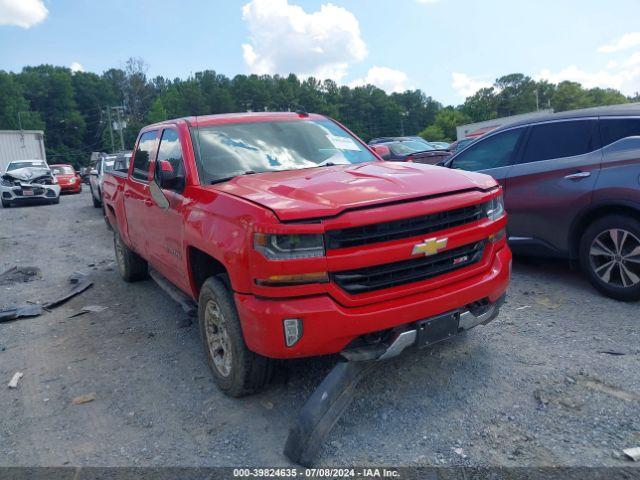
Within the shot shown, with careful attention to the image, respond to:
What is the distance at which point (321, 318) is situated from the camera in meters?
2.94

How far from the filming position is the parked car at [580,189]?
4758mm

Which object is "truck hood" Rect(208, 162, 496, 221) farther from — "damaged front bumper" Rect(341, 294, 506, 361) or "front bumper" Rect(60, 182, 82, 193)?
"front bumper" Rect(60, 182, 82, 193)

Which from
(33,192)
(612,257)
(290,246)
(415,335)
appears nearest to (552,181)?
(612,257)

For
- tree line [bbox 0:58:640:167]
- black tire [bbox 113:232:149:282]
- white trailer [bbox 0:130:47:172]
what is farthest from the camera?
tree line [bbox 0:58:640:167]

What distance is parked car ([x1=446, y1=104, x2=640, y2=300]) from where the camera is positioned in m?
4.76

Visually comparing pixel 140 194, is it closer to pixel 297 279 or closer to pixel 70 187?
pixel 297 279

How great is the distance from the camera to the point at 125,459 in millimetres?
3055

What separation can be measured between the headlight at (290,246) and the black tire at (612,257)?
10.7 feet

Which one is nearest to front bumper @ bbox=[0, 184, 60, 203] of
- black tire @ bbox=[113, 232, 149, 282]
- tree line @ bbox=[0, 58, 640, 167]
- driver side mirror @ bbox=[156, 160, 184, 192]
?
black tire @ bbox=[113, 232, 149, 282]

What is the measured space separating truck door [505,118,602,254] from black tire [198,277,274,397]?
3410 mm

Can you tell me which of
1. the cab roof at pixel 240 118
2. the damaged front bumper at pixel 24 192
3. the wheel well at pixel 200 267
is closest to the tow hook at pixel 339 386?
the wheel well at pixel 200 267

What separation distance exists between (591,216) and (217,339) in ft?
12.2

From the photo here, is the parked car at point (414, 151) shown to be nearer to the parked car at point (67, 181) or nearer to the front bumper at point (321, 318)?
the front bumper at point (321, 318)

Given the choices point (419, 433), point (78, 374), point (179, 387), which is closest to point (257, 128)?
point (179, 387)
